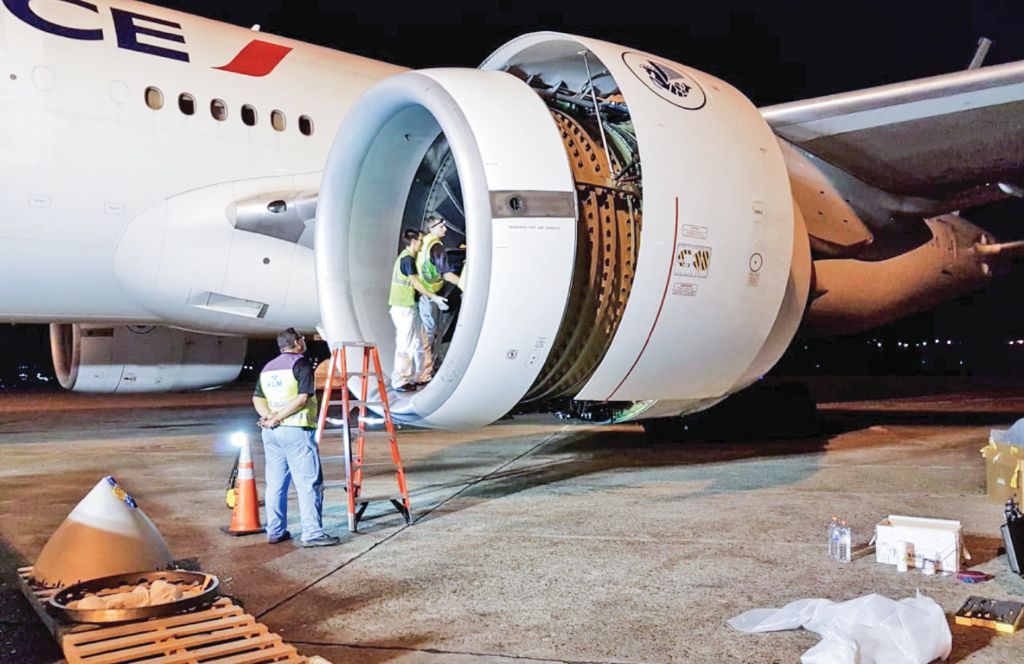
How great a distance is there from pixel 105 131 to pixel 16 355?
34991 mm

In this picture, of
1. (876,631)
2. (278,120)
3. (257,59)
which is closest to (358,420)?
(876,631)

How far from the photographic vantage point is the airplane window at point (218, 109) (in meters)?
8.10

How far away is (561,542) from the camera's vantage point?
4.75 m

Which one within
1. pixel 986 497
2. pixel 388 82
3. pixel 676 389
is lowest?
pixel 986 497

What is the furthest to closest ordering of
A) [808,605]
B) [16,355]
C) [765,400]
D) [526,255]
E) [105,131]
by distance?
[16,355] < [765,400] < [105,131] < [526,255] < [808,605]

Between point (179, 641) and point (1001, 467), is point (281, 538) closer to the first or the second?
point (179, 641)

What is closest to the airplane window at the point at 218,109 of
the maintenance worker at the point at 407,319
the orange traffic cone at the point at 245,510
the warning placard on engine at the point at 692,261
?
the maintenance worker at the point at 407,319

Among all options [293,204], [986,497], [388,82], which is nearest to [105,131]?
[293,204]

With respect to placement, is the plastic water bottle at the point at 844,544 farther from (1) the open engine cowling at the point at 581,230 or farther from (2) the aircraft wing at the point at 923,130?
(2) the aircraft wing at the point at 923,130

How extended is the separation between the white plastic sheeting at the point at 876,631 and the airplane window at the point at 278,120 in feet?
22.4

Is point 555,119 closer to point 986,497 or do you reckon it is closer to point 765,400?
point 986,497

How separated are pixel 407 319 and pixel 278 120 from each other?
3.67 m

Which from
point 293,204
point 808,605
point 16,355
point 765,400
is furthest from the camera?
point 16,355

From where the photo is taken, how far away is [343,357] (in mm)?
5625
